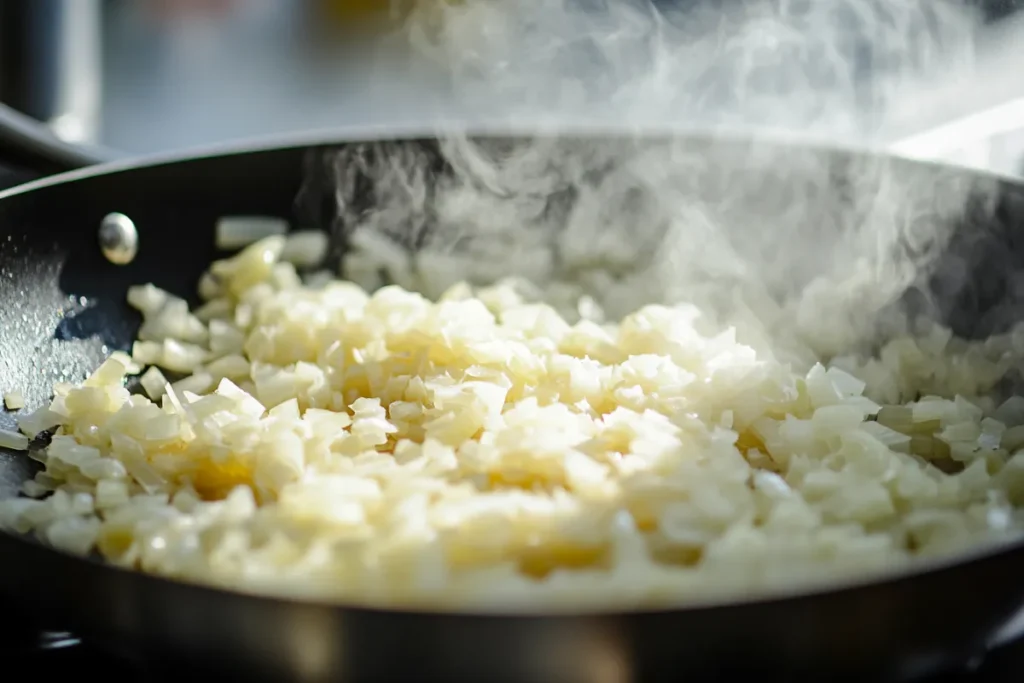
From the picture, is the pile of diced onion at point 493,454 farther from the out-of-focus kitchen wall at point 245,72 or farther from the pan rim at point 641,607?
the out-of-focus kitchen wall at point 245,72

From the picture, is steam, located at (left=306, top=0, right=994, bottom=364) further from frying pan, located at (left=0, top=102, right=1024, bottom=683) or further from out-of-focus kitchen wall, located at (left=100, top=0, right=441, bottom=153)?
out-of-focus kitchen wall, located at (left=100, top=0, right=441, bottom=153)

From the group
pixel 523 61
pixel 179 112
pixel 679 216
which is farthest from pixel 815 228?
pixel 179 112

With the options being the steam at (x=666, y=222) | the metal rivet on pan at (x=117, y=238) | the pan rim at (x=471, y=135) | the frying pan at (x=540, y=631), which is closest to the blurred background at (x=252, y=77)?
the steam at (x=666, y=222)

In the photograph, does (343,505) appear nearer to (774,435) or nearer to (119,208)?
(774,435)

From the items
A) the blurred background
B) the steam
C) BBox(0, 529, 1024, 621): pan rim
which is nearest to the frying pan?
BBox(0, 529, 1024, 621): pan rim

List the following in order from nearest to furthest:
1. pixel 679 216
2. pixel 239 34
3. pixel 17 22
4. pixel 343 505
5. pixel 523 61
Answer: pixel 343 505 < pixel 679 216 < pixel 17 22 < pixel 523 61 < pixel 239 34

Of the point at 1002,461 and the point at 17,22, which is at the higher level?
the point at 17,22

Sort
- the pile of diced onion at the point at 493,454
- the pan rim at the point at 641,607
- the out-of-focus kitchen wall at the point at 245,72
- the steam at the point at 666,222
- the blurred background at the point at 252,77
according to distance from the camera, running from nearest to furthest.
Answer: the pan rim at the point at 641,607
the pile of diced onion at the point at 493,454
the steam at the point at 666,222
the blurred background at the point at 252,77
the out-of-focus kitchen wall at the point at 245,72

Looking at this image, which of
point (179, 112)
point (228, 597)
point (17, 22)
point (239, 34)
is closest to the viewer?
point (228, 597)
